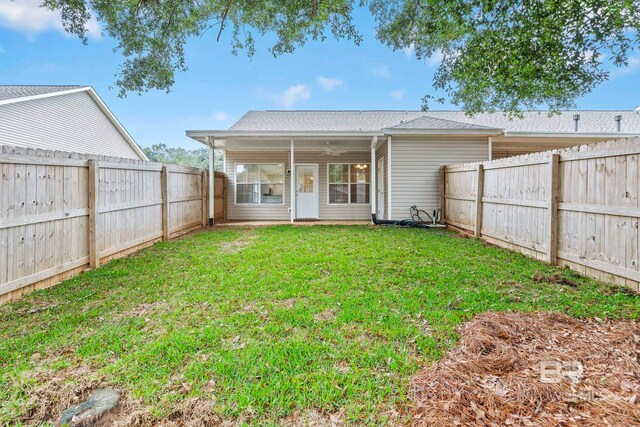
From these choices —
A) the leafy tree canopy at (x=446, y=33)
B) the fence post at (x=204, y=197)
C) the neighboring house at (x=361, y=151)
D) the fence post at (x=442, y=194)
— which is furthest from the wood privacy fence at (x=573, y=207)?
the fence post at (x=204, y=197)

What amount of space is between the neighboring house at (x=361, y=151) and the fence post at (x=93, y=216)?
5.07m

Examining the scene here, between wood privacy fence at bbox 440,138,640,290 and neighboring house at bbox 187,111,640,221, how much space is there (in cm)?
290

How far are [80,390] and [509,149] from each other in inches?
560

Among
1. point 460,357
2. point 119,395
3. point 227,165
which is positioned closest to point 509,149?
point 227,165

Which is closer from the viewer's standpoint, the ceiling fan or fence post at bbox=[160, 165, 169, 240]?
fence post at bbox=[160, 165, 169, 240]

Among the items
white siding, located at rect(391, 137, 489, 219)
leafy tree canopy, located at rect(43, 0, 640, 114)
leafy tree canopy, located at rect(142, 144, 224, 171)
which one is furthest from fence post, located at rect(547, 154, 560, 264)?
leafy tree canopy, located at rect(142, 144, 224, 171)

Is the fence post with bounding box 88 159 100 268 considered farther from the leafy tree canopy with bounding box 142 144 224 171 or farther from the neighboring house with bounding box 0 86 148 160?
the leafy tree canopy with bounding box 142 144 224 171

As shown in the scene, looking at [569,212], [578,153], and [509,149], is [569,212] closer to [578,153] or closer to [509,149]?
[578,153]

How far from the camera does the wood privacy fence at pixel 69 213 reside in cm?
350

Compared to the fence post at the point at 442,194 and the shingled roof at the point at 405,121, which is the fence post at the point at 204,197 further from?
the fence post at the point at 442,194

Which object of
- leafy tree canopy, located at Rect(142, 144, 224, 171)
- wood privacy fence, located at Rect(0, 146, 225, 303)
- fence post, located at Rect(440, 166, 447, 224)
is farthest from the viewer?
leafy tree canopy, located at Rect(142, 144, 224, 171)

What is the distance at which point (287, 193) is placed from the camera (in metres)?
12.5

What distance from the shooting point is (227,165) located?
41.0 ft

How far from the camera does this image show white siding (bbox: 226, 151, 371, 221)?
12305mm
